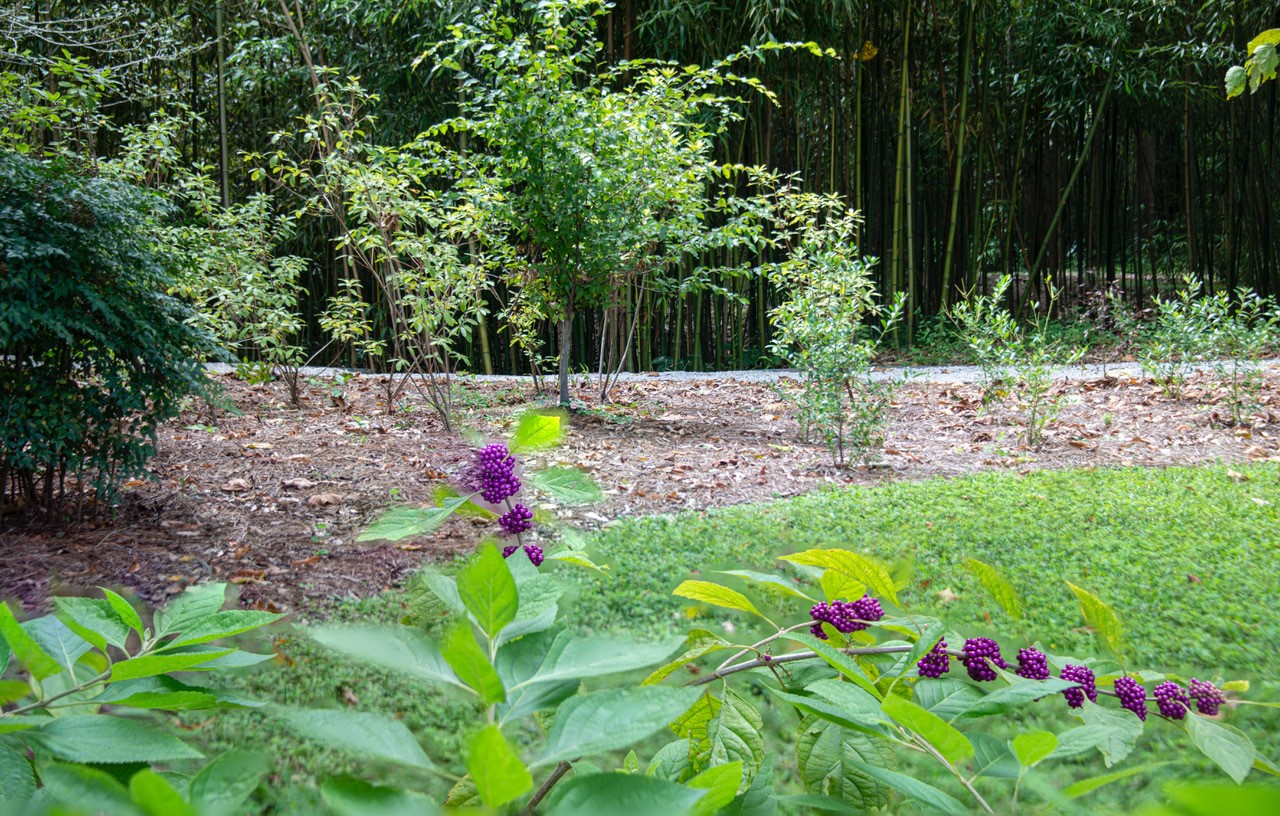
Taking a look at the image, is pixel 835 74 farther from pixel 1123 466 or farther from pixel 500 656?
pixel 500 656

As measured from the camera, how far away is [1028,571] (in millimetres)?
2547

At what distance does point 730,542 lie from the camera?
2756mm

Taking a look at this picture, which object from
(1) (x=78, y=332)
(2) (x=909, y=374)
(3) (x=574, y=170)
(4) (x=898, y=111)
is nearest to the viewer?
(1) (x=78, y=332)

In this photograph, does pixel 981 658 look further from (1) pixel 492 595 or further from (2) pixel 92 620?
(2) pixel 92 620

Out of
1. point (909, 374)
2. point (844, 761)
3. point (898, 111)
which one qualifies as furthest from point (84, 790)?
point (898, 111)

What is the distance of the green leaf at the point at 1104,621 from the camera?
20.1 inches

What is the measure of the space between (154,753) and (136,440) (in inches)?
110

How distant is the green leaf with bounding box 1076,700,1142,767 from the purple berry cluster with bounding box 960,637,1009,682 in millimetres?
57

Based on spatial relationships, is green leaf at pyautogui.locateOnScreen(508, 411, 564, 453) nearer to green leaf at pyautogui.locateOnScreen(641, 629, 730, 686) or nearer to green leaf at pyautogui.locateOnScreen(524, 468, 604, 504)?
green leaf at pyautogui.locateOnScreen(524, 468, 604, 504)

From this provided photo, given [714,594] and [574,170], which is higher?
[574,170]

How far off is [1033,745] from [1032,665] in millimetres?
170

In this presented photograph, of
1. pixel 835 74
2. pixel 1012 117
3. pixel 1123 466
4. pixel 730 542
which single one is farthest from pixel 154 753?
pixel 1012 117

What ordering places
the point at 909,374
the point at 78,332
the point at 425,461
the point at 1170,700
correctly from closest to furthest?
the point at 1170,700, the point at 78,332, the point at 425,461, the point at 909,374

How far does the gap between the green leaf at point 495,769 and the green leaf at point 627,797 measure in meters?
0.03
